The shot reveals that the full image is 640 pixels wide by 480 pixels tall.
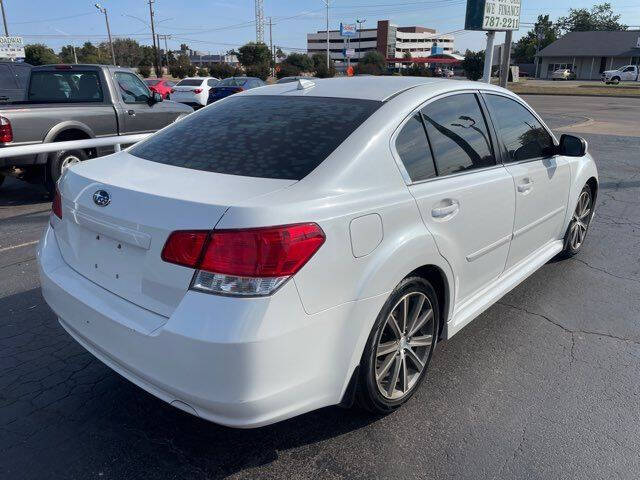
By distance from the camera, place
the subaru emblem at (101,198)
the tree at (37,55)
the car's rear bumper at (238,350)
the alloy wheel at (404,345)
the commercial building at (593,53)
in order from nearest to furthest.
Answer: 1. the car's rear bumper at (238,350)
2. the subaru emblem at (101,198)
3. the alloy wheel at (404,345)
4. the tree at (37,55)
5. the commercial building at (593,53)

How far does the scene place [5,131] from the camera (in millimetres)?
6574

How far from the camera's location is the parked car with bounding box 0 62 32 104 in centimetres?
1194

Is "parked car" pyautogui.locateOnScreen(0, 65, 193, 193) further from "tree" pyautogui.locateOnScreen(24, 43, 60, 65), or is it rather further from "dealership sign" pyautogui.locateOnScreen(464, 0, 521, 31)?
"tree" pyautogui.locateOnScreen(24, 43, 60, 65)

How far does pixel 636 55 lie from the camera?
7606cm

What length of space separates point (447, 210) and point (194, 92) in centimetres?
1993

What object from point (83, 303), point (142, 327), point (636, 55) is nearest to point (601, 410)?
point (142, 327)

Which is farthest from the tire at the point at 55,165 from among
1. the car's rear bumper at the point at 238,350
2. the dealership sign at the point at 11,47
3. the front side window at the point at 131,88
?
the dealership sign at the point at 11,47

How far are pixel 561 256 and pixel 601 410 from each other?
2524mm

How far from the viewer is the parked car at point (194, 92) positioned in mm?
20844

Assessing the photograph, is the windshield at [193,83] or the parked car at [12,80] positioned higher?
the parked car at [12,80]

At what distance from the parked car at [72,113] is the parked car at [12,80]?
13.6 ft

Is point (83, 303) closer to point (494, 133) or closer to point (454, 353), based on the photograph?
point (454, 353)

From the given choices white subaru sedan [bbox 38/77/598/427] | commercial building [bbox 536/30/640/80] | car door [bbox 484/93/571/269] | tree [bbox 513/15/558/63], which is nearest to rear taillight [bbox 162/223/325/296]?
white subaru sedan [bbox 38/77/598/427]

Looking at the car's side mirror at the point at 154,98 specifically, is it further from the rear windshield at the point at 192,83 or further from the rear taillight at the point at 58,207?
the rear windshield at the point at 192,83
